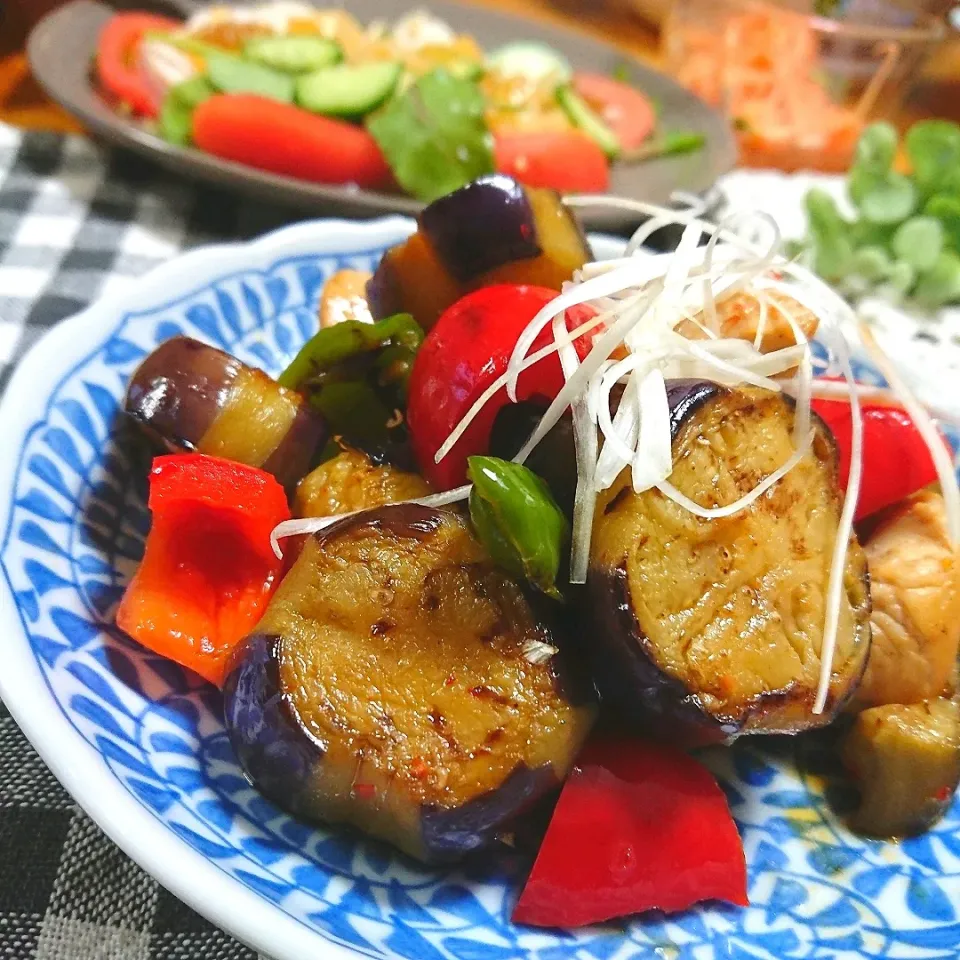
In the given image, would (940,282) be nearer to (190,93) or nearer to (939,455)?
(939,455)

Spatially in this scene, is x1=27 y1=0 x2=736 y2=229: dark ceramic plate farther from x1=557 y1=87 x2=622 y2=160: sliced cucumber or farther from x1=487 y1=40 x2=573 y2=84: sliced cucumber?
x1=487 y1=40 x2=573 y2=84: sliced cucumber

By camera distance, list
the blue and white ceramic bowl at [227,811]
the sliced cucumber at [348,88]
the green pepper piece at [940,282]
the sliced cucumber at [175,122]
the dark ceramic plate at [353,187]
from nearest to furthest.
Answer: the blue and white ceramic bowl at [227,811]
the dark ceramic plate at [353,187]
the green pepper piece at [940,282]
the sliced cucumber at [175,122]
the sliced cucumber at [348,88]

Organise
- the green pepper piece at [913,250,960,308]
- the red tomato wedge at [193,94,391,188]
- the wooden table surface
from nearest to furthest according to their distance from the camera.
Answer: the green pepper piece at [913,250,960,308] < the red tomato wedge at [193,94,391,188] < the wooden table surface

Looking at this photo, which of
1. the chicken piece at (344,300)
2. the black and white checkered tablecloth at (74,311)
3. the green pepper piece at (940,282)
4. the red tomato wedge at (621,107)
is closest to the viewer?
the black and white checkered tablecloth at (74,311)

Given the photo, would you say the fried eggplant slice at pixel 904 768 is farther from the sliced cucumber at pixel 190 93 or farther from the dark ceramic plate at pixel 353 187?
the sliced cucumber at pixel 190 93


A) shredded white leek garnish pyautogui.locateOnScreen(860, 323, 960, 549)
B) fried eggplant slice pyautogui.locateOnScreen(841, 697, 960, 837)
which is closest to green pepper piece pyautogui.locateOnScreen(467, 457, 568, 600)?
fried eggplant slice pyautogui.locateOnScreen(841, 697, 960, 837)

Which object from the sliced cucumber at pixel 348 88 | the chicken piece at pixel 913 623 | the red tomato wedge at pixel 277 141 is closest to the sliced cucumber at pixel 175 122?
the red tomato wedge at pixel 277 141

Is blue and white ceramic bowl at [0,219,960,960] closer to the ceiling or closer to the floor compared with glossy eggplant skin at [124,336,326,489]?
closer to the floor
